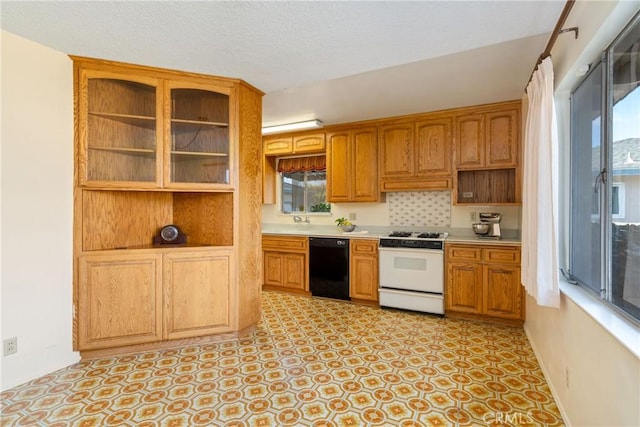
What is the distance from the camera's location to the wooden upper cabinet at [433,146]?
12.2 ft

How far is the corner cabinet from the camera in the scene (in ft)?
8.07

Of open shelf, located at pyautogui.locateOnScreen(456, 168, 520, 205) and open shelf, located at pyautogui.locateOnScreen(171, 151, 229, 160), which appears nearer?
open shelf, located at pyautogui.locateOnScreen(171, 151, 229, 160)

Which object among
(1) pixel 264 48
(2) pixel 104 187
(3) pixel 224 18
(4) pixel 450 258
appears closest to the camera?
(3) pixel 224 18

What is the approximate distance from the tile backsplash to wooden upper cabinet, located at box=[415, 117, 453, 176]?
38 cm

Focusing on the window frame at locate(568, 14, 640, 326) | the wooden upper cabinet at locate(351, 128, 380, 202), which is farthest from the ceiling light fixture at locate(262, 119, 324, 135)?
the window frame at locate(568, 14, 640, 326)

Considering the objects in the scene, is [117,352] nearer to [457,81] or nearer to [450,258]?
[450,258]

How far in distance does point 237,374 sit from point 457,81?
308cm

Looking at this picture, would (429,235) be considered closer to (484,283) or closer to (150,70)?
(484,283)

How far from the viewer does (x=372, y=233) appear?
4.39 metres

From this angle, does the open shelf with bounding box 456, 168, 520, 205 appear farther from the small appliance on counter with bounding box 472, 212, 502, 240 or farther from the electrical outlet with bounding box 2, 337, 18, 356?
the electrical outlet with bounding box 2, 337, 18, 356

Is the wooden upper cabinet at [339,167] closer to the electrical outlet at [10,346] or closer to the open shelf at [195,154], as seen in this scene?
the open shelf at [195,154]

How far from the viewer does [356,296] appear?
398 cm

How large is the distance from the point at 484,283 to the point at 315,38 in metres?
2.87

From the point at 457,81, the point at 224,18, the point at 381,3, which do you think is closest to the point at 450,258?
the point at 457,81
